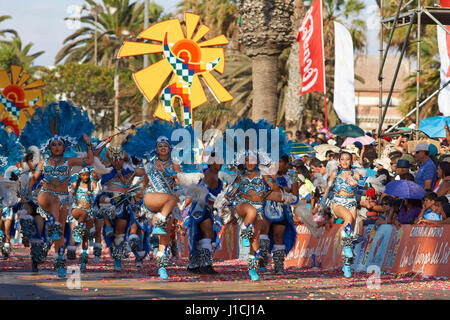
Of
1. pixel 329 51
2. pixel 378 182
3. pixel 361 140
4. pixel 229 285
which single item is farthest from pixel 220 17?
pixel 229 285

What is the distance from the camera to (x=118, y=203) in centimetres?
1323

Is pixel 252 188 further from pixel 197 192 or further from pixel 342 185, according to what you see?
pixel 342 185

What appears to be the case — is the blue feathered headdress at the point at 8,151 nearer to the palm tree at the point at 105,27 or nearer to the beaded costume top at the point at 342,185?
the beaded costume top at the point at 342,185

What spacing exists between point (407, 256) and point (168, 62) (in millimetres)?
8851

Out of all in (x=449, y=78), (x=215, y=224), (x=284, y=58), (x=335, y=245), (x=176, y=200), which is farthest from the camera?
(x=284, y=58)

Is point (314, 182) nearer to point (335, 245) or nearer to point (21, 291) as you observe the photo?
point (335, 245)

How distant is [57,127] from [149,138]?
53.5 inches

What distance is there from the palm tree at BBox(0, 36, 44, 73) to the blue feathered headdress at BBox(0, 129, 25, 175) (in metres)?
48.7

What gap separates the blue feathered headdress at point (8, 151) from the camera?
47.6 ft

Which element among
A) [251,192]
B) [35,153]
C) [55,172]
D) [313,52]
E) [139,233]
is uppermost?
[313,52]

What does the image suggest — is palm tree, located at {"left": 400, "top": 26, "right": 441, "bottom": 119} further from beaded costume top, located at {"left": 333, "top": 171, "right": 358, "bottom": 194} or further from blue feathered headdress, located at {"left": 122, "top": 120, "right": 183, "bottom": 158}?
blue feathered headdress, located at {"left": 122, "top": 120, "right": 183, "bottom": 158}

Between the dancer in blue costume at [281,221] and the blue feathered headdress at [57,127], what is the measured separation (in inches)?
115

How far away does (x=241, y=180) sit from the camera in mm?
12008
